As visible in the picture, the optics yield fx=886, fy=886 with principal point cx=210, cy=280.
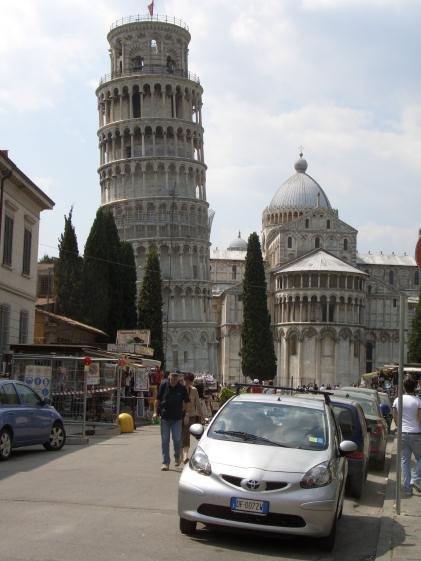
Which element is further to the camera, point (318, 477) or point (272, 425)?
point (272, 425)

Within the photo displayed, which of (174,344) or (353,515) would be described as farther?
(174,344)

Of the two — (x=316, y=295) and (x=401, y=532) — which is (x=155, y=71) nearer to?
(x=316, y=295)

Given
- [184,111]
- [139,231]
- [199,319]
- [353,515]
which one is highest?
[184,111]

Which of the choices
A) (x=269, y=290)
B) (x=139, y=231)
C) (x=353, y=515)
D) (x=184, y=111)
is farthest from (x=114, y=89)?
(x=353, y=515)

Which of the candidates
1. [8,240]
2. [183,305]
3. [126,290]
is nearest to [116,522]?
[8,240]

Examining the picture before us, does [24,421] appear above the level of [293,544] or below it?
above

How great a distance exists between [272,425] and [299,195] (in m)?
113

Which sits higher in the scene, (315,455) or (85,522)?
(315,455)

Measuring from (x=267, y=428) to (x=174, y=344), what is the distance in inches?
3085

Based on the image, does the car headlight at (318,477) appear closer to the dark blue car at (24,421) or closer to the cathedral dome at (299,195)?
the dark blue car at (24,421)

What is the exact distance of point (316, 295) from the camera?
10206cm

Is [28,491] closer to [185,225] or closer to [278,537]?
[278,537]

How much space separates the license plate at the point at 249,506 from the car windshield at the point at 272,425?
46.8 inches

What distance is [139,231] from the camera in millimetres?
89188
